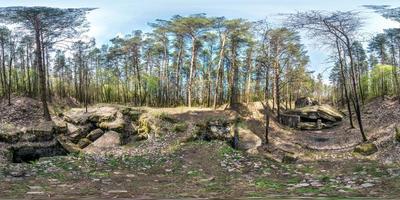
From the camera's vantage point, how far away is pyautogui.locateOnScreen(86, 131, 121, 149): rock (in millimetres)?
28094

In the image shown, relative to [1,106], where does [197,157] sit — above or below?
below

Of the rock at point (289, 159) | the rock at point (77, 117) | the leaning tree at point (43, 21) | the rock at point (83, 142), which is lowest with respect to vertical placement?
the rock at point (289, 159)

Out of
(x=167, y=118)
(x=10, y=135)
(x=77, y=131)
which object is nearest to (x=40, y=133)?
(x=10, y=135)

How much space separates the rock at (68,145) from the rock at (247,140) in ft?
33.4

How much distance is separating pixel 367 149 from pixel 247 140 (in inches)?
314

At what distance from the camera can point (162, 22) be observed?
40531 millimetres

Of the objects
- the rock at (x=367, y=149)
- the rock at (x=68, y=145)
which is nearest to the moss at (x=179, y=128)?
the rock at (x=68, y=145)

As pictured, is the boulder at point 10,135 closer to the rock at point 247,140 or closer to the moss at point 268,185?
the rock at point 247,140

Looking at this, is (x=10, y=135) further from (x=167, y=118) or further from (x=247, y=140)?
(x=247, y=140)

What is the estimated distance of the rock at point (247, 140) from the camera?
94.5 feet

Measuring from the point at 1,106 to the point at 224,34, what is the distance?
20401mm

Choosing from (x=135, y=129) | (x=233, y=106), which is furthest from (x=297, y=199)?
(x=233, y=106)

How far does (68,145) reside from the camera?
26.4m

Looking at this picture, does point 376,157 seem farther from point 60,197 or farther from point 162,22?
point 162,22
